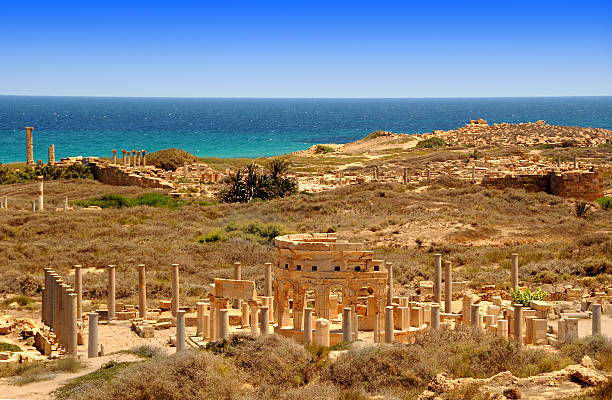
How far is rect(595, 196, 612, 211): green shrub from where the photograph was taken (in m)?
41.3

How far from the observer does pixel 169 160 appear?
209ft

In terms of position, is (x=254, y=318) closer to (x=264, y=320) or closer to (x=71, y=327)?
(x=264, y=320)

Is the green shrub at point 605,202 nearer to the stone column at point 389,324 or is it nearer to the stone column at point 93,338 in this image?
the stone column at point 389,324

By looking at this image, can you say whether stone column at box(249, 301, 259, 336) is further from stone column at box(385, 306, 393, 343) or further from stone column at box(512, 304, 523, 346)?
stone column at box(512, 304, 523, 346)

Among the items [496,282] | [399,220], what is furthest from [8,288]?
[399,220]

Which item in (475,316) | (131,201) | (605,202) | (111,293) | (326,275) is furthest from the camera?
(131,201)

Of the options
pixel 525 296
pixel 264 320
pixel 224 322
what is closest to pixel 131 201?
pixel 525 296

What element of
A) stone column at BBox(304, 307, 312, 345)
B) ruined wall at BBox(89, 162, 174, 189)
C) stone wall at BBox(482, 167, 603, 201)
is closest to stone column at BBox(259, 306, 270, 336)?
stone column at BBox(304, 307, 312, 345)

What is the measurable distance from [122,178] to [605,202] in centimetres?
3014

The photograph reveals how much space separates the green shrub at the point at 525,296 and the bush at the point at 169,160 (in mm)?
42968

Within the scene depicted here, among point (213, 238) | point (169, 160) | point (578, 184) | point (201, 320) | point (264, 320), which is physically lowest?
point (201, 320)

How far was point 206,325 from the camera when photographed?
19.7 m

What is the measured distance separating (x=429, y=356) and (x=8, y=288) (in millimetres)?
15021

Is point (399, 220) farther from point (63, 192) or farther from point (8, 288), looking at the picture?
point (63, 192)
